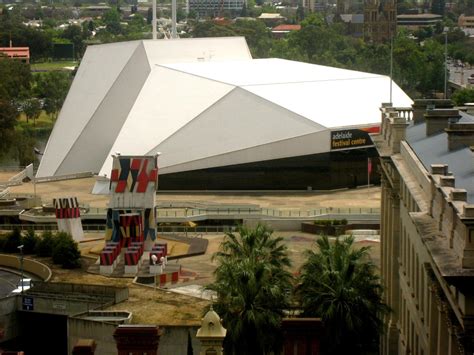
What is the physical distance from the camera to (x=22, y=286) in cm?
5334

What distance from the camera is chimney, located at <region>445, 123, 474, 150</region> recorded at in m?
36.7

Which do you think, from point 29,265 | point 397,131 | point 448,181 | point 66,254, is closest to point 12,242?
point 29,265

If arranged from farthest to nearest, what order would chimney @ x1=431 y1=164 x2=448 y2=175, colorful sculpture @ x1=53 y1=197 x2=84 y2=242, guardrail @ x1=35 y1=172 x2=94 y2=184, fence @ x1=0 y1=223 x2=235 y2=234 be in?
1. guardrail @ x1=35 y1=172 x2=94 y2=184
2. fence @ x1=0 y1=223 x2=235 y2=234
3. colorful sculpture @ x1=53 y1=197 x2=84 y2=242
4. chimney @ x1=431 y1=164 x2=448 y2=175

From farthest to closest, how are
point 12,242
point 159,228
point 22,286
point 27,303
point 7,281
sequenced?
point 159,228, point 12,242, point 7,281, point 22,286, point 27,303

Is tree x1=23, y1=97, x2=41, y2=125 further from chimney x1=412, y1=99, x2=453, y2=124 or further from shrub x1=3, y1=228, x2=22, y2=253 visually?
chimney x1=412, y1=99, x2=453, y2=124

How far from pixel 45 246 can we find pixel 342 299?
28.0m

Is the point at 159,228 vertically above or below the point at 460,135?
below

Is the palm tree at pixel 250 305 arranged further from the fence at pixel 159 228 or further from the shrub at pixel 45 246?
the fence at pixel 159 228

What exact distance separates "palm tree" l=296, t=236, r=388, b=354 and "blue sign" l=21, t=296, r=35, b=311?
16.2 m

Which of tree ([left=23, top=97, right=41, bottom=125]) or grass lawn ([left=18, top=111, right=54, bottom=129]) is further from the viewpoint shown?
grass lawn ([left=18, top=111, right=54, bottom=129])

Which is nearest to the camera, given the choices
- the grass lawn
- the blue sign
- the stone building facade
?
the stone building facade

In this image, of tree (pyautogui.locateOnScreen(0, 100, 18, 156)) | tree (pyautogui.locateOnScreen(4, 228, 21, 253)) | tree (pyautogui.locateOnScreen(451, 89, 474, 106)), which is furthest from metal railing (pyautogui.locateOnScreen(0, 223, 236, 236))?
tree (pyautogui.locateOnScreen(451, 89, 474, 106))

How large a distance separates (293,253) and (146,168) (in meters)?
7.53

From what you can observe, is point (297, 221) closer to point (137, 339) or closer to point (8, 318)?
point (8, 318)
